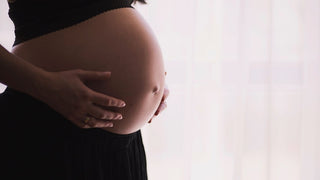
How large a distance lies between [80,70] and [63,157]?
0.57 ft

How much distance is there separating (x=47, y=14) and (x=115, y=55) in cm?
15

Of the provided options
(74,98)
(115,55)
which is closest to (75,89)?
(74,98)

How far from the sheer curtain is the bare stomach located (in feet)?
2.25

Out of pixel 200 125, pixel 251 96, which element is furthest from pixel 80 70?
pixel 251 96

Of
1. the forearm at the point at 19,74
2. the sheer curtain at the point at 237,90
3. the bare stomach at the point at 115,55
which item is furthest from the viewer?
the sheer curtain at the point at 237,90

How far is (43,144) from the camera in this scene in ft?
2.25

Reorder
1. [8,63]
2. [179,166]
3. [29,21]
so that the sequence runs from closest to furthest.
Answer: [8,63] → [29,21] → [179,166]

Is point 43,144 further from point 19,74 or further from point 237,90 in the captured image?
point 237,90

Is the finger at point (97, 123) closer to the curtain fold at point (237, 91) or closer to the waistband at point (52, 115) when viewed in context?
the waistband at point (52, 115)

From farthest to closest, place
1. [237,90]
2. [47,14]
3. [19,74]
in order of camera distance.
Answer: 1. [237,90]
2. [47,14]
3. [19,74]

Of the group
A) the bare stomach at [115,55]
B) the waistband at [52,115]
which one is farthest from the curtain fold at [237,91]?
the waistband at [52,115]

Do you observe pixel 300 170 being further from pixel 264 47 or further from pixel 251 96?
pixel 264 47

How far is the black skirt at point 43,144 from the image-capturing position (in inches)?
26.3

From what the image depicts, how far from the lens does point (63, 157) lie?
697 mm
